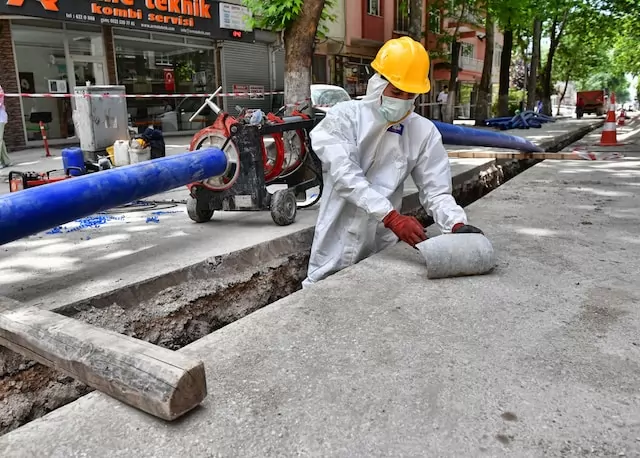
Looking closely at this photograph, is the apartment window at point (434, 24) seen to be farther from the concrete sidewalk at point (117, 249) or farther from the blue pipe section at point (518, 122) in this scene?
the concrete sidewalk at point (117, 249)

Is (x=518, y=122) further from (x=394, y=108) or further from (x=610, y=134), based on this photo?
(x=394, y=108)

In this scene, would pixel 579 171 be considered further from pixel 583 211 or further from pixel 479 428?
pixel 479 428

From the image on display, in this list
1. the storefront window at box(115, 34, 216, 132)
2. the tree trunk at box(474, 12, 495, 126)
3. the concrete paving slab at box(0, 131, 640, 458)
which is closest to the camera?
the concrete paving slab at box(0, 131, 640, 458)

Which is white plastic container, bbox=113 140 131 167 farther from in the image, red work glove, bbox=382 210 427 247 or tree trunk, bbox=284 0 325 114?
red work glove, bbox=382 210 427 247

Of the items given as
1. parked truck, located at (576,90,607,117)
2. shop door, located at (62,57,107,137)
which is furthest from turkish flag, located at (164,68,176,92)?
parked truck, located at (576,90,607,117)

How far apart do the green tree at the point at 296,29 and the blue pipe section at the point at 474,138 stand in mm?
1767

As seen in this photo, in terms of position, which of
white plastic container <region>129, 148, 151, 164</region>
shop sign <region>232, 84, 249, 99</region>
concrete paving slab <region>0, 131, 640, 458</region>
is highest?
shop sign <region>232, 84, 249, 99</region>

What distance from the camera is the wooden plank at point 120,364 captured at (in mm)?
1605

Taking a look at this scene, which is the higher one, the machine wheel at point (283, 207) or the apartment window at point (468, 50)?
the apartment window at point (468, 50)

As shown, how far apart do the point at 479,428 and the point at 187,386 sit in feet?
2.91

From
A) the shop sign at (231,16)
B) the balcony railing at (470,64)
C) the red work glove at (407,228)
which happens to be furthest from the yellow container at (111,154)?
the balcony railing at (470,64)

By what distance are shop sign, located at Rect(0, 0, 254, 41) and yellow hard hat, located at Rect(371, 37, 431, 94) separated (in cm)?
1120

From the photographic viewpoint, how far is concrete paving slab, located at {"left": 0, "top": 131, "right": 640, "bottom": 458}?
155cm

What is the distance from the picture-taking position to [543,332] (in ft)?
7.32
